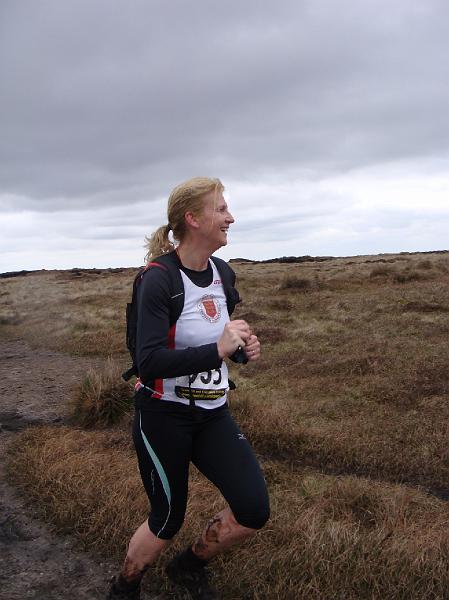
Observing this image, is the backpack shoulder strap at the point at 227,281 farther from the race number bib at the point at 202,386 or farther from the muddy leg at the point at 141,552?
the muddy leg at the point at 141,552

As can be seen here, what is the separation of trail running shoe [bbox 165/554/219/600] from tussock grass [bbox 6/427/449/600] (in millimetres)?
222

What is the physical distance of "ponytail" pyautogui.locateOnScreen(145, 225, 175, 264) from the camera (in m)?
3.07

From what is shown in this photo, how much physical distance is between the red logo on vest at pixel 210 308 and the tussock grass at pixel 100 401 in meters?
4.42

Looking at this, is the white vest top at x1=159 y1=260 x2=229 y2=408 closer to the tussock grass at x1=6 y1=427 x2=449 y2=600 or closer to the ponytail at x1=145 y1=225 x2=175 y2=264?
the ponytail at x1=145 y1=225 x2=175 y2=264

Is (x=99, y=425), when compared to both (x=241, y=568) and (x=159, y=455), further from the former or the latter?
(x=159, y=455)

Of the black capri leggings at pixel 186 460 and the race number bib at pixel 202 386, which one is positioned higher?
the race number bib at pixel 202 386

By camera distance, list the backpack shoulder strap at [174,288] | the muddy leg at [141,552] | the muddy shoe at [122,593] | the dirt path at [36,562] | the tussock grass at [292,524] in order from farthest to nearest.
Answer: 1. the dirt path at [36,562]
2. the tussock grass at [292,524]
3. the muddy shoe at [122,593]
4. the muddy leg at [141,552]
5. the backpack shoulder strap at [174,288]

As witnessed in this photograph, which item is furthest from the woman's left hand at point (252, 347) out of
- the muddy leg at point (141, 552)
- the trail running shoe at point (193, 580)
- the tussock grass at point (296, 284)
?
the tussock grass at point (296, 284)

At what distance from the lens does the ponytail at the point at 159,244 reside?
10.1ft

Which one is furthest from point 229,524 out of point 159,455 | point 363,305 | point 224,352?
point 363,305

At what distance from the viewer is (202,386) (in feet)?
9.49

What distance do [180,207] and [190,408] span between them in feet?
3.42

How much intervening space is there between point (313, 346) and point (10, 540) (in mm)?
8339

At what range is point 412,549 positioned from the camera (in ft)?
11.6
